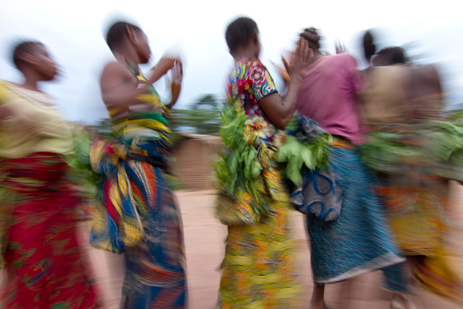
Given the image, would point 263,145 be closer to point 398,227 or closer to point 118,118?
point 118,118

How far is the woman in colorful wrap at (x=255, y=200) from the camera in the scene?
210 cm

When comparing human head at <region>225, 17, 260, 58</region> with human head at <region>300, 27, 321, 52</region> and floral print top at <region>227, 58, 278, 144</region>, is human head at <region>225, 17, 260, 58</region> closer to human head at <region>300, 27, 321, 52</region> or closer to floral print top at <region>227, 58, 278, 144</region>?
floral print top at <region>227, 58, 278, 144</region>

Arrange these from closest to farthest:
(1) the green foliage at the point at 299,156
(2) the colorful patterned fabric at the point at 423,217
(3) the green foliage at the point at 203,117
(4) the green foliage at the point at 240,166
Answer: (4) the green foliage at the point at 240,166, (1) the green foliage at the point at 299,156, (2) the colorful patterned fabric at the point at 423,217, (3) the green foliage at the point at 203,117

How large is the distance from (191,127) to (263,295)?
10115 millimetres

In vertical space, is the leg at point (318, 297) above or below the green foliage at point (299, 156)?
below

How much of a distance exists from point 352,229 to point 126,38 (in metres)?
1.72

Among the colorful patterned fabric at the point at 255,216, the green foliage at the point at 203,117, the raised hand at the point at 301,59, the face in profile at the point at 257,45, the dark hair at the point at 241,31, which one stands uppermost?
the dark hair at the point at 241,31

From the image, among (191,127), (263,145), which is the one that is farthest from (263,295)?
(191,127)

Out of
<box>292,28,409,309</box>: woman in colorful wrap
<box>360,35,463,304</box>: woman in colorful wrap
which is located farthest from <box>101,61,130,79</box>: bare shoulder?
<box>360,35,463,304</box>: woman in colorful wrap

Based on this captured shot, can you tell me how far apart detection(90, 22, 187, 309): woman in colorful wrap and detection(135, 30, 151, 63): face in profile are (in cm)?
13

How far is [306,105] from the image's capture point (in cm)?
250

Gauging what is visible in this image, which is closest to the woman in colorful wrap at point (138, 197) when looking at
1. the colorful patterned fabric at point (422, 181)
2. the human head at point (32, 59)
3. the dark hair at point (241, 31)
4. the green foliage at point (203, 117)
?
the dark hair at point (241, 31)

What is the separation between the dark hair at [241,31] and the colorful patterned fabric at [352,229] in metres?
0.84

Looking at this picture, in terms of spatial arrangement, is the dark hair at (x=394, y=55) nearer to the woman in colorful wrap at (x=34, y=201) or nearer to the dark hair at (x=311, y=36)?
the dark hair at (x=311, y=36)
